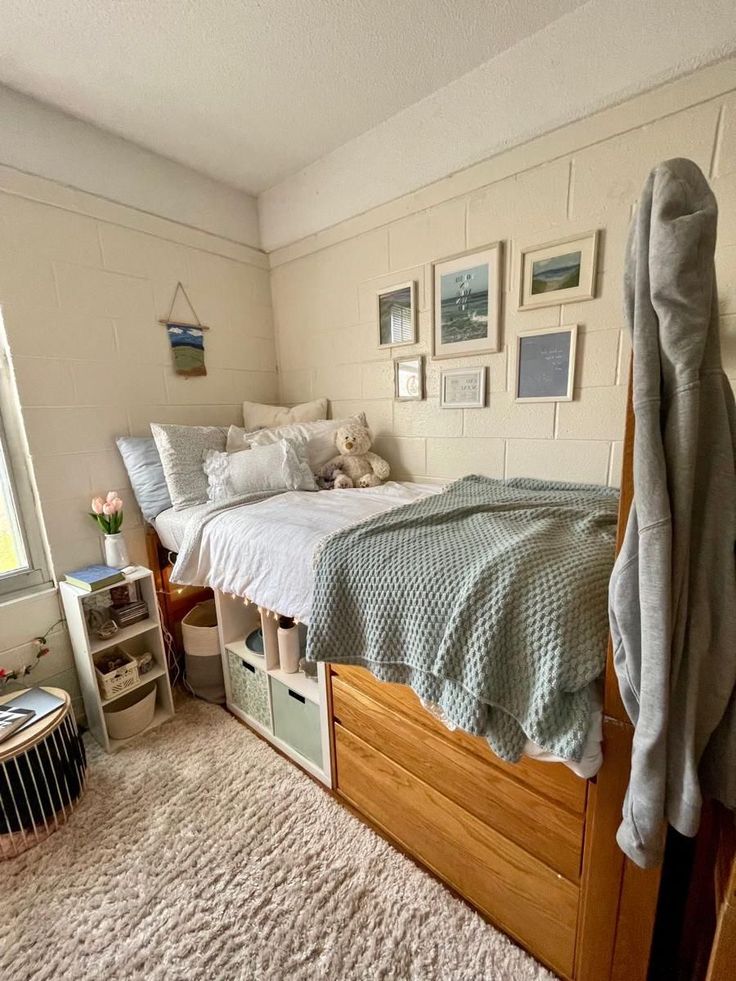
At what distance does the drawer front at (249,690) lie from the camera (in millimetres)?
1662

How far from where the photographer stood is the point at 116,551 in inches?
70.7

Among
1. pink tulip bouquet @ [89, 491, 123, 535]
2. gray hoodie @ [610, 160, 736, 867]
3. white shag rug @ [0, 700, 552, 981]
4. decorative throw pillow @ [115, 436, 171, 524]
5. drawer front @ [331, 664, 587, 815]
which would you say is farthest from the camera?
decorative throw pillow @ [115, 436, 171, 524]

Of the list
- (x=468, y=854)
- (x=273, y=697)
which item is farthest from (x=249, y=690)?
(x=468, y=854)

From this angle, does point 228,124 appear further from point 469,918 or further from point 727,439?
point 469,918

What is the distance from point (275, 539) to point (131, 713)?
1.14m

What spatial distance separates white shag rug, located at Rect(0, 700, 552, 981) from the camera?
1.00 metres

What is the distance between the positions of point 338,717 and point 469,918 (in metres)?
0.58

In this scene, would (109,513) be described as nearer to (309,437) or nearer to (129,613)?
(129,613)

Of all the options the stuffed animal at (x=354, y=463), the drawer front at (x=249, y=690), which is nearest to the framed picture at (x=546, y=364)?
the stuffed animal at (x=354, y=463)

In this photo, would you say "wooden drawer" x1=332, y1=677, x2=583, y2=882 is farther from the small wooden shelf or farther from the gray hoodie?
the small wooden shelf

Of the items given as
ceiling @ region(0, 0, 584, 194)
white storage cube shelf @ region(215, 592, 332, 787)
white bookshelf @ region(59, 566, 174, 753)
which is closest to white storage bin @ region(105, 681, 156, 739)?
white bookshelf @ region(59, 566, 174, 753)

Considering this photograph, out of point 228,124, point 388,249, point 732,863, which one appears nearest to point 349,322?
point 388,249

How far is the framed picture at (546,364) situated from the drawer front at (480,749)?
1211mm

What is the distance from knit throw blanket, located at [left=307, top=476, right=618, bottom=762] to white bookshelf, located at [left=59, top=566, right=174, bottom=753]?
3.71ft
